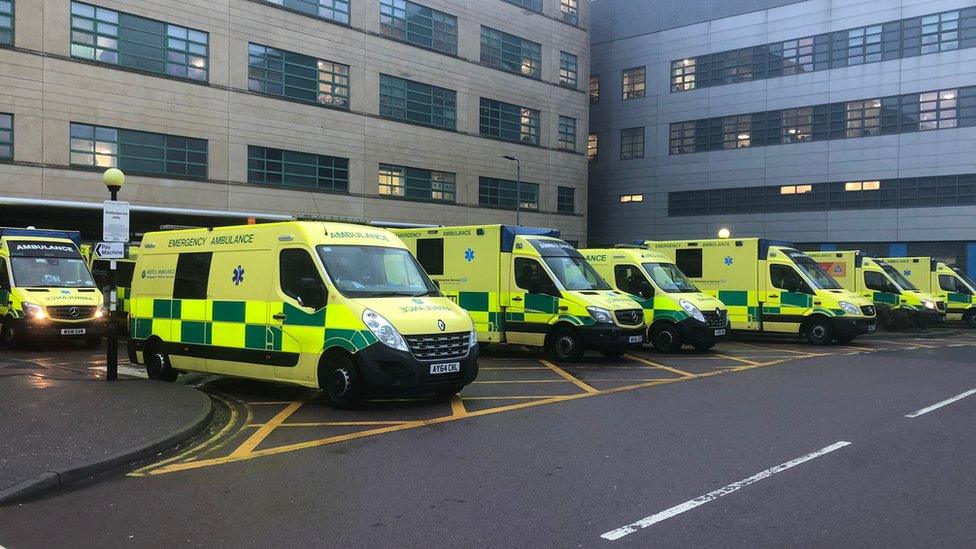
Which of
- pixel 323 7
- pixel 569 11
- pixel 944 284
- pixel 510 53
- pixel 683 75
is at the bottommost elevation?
pixel 944 284

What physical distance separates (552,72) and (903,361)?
101 ft

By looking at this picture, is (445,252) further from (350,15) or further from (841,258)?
(350,15)

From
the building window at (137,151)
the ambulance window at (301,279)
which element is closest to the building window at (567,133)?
the building window at (137,151)

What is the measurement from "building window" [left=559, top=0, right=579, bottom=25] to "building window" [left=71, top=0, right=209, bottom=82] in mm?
21689

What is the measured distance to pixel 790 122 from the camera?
41500mm

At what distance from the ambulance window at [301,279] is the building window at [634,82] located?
134 feet

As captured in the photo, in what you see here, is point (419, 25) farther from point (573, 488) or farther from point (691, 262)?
point (573, 488)

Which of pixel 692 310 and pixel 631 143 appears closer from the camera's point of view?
pixel 692 310

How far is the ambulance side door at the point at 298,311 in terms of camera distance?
29.7ft

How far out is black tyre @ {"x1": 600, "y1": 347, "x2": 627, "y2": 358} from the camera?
14.0 metres

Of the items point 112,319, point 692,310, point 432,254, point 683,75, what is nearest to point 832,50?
point 683,75

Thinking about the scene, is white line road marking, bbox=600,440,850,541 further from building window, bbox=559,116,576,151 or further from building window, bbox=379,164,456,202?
building window, bbox=559,116,576,151

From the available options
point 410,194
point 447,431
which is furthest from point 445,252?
point 410,194

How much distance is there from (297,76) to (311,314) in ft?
82.1
